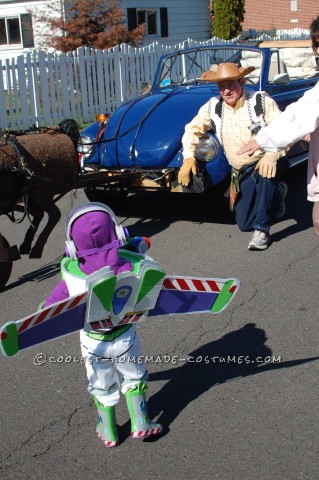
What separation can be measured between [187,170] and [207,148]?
1.27 feet

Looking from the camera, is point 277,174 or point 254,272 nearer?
point 254,272

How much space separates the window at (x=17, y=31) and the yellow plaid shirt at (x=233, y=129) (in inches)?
649

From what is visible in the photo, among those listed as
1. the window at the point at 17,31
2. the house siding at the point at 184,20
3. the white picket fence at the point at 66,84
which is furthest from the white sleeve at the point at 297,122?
the house siding at the point at 184,20

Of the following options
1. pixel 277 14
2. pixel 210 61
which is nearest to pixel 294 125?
pixel 210 61

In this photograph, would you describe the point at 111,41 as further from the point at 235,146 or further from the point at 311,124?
the point at 311,124

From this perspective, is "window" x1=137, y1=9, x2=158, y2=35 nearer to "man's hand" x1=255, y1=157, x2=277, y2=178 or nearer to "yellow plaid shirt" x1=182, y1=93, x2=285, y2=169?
"yellow plaid shirt" x1=182, y1=93, x2=285, y2=169

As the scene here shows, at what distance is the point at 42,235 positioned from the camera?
5.79 m

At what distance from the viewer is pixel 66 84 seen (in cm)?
1334

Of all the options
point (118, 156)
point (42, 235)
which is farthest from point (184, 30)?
point (42, 235)

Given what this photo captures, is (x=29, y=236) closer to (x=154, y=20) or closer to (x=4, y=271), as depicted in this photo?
(x=4, y=271)

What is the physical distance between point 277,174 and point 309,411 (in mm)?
3411

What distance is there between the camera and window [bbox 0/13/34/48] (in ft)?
70.9

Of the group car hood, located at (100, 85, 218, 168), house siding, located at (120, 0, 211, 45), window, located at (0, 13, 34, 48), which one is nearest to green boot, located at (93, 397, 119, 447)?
car hood, located at (100, 85, 218, 168)

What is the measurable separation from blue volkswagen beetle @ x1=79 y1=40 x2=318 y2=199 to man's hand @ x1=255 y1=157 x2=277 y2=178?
0.74 metres
